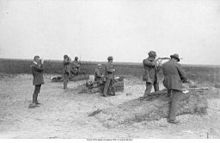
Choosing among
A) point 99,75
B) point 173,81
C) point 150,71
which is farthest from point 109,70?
point 173,81

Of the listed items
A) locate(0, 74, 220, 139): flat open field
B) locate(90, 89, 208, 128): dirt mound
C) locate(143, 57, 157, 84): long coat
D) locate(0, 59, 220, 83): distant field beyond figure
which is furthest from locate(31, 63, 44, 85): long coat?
locate(0, 59, 220, 83): distant field beyond figure

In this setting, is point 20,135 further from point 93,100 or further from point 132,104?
point 93,100

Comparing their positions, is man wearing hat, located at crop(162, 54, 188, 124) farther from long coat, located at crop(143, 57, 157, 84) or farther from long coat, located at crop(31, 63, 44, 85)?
long coat, located at crop(31, 63, 44, 85)

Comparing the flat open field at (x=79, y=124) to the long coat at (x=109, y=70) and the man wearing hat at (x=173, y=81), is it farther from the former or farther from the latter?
the long coat at (x=109, y=70)

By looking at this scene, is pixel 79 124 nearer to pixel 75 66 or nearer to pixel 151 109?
pixel 151 109

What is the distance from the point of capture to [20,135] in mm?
7562

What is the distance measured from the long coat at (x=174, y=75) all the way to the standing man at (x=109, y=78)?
5.30 m

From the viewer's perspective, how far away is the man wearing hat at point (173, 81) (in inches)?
341

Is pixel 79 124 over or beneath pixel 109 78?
beneath

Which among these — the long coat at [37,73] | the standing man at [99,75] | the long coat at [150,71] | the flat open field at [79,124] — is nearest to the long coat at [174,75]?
the flat open field at [79,124]

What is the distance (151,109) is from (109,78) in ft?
18.1

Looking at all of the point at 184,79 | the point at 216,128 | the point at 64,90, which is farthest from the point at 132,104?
the point at 64,90

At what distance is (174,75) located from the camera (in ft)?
29.0

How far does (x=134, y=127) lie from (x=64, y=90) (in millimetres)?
8099
